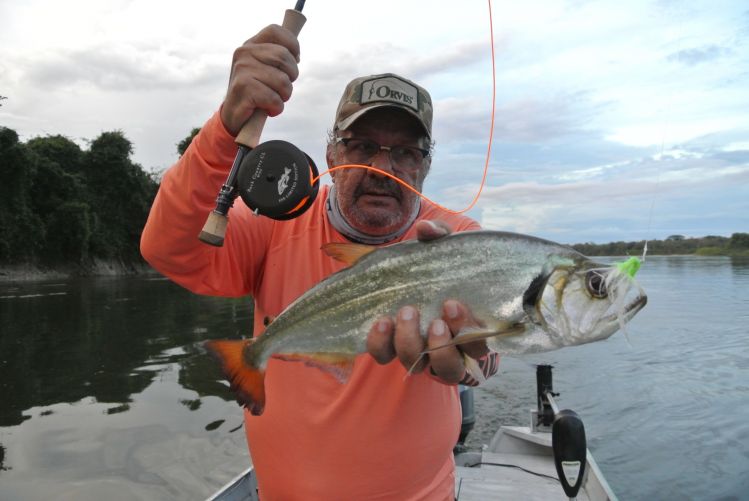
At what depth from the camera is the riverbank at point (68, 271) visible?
5125 cm

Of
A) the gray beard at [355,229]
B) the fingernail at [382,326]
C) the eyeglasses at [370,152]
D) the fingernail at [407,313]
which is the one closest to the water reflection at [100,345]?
the gray beard at [355,229]

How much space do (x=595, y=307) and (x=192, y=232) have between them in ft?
6.68

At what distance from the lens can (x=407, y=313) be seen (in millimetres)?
2465

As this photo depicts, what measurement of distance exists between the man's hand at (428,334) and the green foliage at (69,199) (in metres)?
59.0

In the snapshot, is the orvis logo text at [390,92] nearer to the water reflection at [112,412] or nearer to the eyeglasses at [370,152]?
the eyeglasses at [370,152]

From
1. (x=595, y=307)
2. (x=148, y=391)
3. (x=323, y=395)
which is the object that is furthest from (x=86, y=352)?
(x=595, y=307)

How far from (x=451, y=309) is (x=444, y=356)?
0.87 ft

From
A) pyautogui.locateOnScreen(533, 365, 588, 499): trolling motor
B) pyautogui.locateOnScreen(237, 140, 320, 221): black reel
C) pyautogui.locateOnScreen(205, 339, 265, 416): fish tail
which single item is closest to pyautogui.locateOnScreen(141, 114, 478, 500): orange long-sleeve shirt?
pyautogui.locateOnScreen(237, 140, 320, 221): black reel

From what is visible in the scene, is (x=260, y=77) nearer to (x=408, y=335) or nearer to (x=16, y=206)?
(x=408, y=335)

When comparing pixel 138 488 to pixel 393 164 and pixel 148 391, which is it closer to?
pixel 148 391

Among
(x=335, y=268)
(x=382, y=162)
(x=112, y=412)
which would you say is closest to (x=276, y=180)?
(x=335, y=268)

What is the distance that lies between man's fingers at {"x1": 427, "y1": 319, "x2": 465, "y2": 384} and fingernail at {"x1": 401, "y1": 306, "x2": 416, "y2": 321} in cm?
11

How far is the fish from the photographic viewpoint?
2.34 m

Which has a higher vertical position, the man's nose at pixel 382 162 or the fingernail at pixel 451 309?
the man's nose at pixel 382 162
